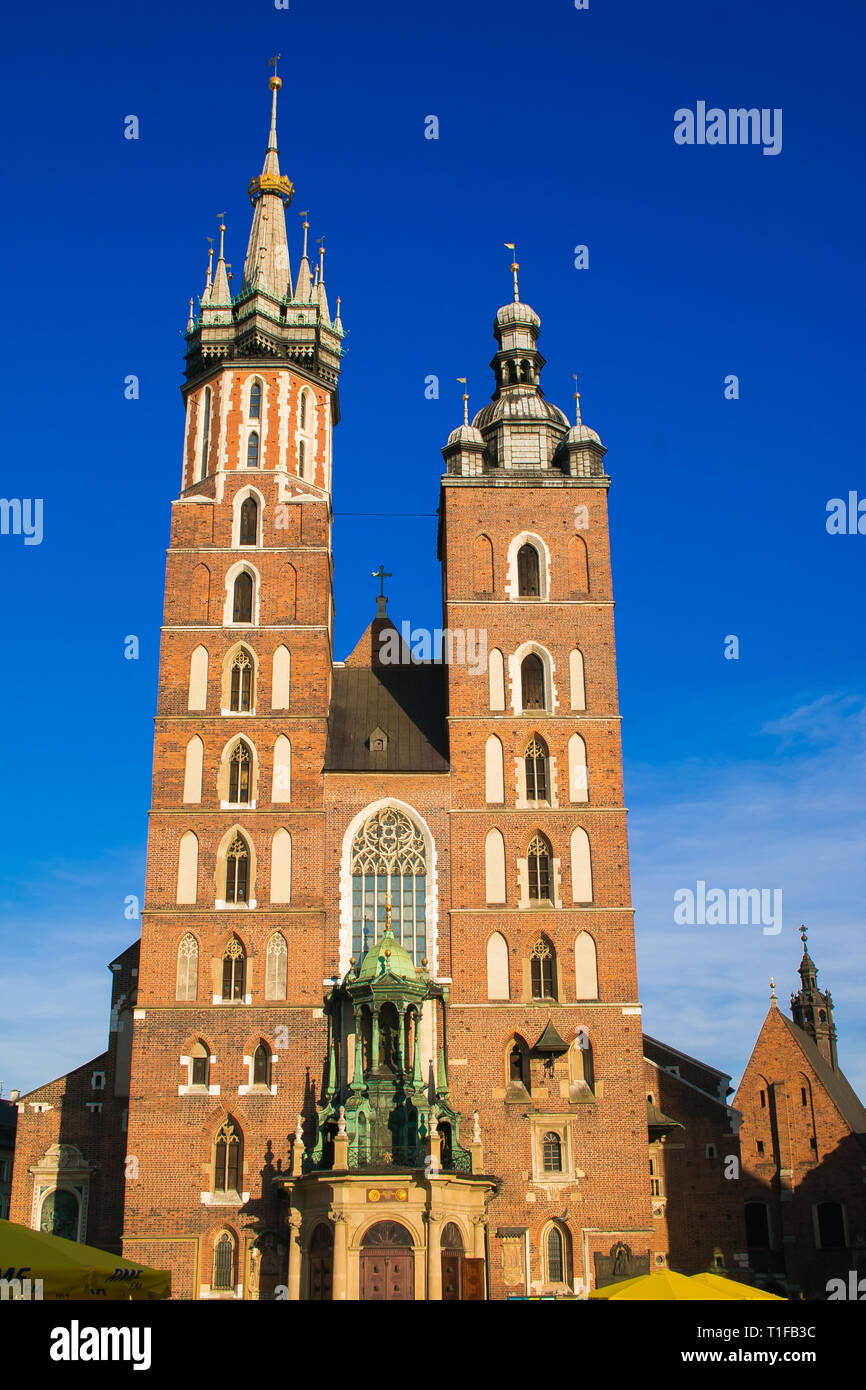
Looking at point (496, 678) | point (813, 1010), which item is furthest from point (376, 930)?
point (813, 1010)

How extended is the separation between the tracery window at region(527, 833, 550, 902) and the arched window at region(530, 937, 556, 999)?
138 cm

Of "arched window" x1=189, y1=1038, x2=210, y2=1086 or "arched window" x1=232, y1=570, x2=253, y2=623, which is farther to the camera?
"arched window" x1=232, y1=570, x2=253, y2=623

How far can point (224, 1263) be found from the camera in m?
33.9

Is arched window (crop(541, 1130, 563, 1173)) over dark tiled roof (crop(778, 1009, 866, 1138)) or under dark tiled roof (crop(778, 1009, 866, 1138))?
under

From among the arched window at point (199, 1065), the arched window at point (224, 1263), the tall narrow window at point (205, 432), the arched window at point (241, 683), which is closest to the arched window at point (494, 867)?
the arched window at point (241, 683)

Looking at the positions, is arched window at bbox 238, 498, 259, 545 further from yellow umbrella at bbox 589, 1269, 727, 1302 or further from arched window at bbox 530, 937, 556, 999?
yellow umbrella at bbox 589, 1269, 727, 1302

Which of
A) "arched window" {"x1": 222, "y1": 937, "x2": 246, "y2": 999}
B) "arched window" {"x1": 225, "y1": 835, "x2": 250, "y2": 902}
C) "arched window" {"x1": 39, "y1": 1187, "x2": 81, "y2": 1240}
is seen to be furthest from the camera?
"arched window" {"x1": 225, "y1": 835, "x2": 250, "y2": 902}

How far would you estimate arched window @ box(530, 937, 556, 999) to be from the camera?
122 feet

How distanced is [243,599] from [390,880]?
34.3 feet

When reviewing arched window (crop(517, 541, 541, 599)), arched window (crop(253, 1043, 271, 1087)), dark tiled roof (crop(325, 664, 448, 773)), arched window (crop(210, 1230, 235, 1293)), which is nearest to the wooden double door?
arched window (crop(210, 1230, 235, 1293))

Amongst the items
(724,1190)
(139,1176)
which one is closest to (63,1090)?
(139,1176)

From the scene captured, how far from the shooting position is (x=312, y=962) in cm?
3684

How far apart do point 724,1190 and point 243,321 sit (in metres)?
32.3
